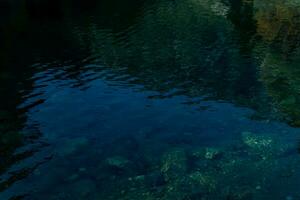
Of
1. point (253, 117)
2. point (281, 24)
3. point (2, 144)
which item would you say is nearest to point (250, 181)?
point (253, 117)

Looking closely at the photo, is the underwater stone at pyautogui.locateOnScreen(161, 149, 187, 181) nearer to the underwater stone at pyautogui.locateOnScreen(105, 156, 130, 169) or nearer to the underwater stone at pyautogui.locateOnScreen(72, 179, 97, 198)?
the underwater stone at pyautogui.locateOnScreen(105, 156, 130, 169)

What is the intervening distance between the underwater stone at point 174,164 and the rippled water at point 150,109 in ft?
0.37

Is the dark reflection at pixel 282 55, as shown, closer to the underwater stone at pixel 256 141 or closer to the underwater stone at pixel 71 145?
the underwater stone at pixel 256 141

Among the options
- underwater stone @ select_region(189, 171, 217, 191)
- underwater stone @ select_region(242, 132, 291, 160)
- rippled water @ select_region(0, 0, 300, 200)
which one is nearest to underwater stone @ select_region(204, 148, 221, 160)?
rippled water @ select_region(0, 0, 300, 200)

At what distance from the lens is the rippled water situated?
122 ft

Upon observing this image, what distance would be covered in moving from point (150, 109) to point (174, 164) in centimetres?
1475

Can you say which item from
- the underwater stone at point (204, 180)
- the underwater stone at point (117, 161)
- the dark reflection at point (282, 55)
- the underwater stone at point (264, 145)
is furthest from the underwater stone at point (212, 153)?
the dark reflection at point (282, 55)

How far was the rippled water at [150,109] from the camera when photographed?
122 feet

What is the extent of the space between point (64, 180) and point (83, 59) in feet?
128

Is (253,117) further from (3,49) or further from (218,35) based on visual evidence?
(3,49)

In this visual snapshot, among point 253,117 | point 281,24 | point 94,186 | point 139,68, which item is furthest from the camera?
point 281,24

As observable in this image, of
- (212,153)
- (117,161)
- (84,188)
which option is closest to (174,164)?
(212,153)

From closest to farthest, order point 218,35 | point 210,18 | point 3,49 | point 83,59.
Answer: point 83,59
point 3,49
point 218,35
point 210,18

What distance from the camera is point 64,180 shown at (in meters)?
37.5
